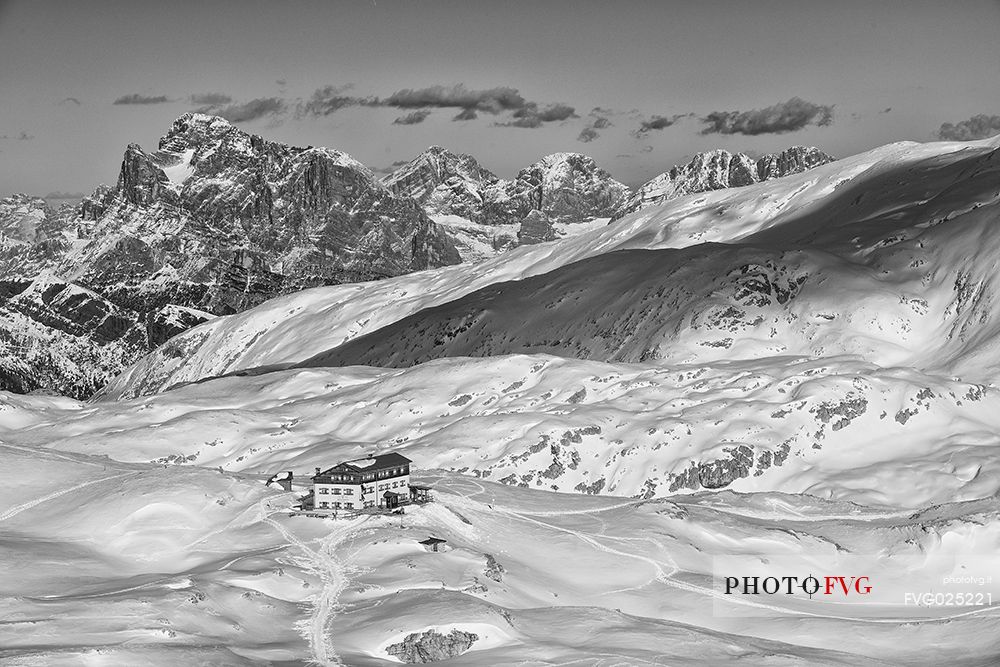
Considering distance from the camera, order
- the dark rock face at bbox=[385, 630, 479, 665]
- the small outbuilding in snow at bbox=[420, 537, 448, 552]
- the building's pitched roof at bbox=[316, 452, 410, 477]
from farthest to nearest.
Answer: the building's pitched roof at bbox=[316, 452, 410, 477]
the small outbuilding in snow at bbox=[420, 537, 448, 552]
the dark rock face at bbox=[385, 630, 479, 665]

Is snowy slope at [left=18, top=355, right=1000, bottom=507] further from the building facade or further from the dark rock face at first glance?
the dark rock face

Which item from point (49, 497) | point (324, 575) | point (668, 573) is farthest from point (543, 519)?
point (49, 497)

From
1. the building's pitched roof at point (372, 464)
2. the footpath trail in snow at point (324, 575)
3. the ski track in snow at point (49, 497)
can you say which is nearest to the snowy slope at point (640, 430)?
the ski track in snow at point (49, 497)

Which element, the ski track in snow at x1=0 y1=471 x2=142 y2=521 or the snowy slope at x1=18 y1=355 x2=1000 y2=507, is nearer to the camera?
the ski track in snow at x1=0 y1=471 x2=142 y2=521

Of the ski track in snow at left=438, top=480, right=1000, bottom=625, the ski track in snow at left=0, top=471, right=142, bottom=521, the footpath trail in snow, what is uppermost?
the ski track in snow at left=0, top=471, right=142, bottom=521

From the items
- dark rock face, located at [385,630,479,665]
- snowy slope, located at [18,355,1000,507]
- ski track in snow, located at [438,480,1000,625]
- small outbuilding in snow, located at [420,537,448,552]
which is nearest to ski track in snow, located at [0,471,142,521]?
ski track in snow, located at [438,480,1000,625]

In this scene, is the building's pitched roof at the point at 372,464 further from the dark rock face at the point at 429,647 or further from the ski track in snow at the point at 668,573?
the dark rock face at the point at 429,647

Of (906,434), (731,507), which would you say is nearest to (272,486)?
(731,507)
